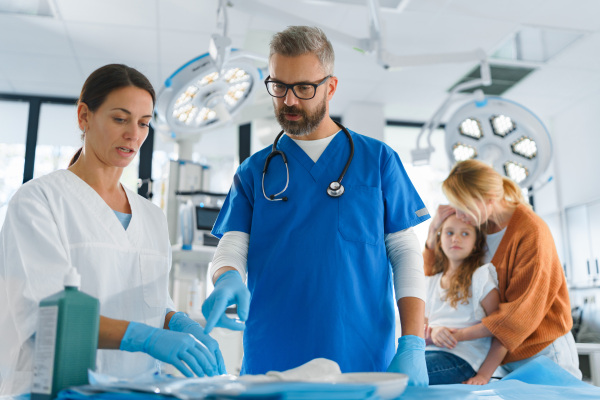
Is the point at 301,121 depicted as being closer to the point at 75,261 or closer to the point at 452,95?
the point at 75,261

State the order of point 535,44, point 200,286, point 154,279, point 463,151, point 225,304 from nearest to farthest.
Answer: point 225,304 → point 154,279 → point 200,286 → point 463,151 → point 535,44

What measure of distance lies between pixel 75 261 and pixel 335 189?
62 centimetres

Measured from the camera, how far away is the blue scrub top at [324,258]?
4.36 feet

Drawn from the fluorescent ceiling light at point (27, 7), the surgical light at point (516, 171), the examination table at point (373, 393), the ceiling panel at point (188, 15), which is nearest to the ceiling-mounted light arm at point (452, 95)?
the surgical light at point (516, 171)

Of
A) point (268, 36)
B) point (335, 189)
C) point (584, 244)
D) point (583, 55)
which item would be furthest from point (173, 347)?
point (584, 244)

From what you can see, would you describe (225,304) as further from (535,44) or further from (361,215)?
(535,44)

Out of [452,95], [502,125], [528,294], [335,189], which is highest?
[452,95]

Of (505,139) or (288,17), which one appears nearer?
(288,17)

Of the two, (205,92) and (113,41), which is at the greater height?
(113,41)

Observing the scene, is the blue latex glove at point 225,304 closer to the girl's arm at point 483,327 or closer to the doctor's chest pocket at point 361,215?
the doctor's chest pocket at point 361,215

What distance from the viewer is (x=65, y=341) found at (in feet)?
2.22

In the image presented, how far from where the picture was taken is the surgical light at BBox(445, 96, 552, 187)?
3.07 metres

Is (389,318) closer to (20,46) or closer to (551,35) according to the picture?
(551,35)

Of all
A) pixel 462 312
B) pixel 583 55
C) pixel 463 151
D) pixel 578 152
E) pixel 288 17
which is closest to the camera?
pixel 462 312
